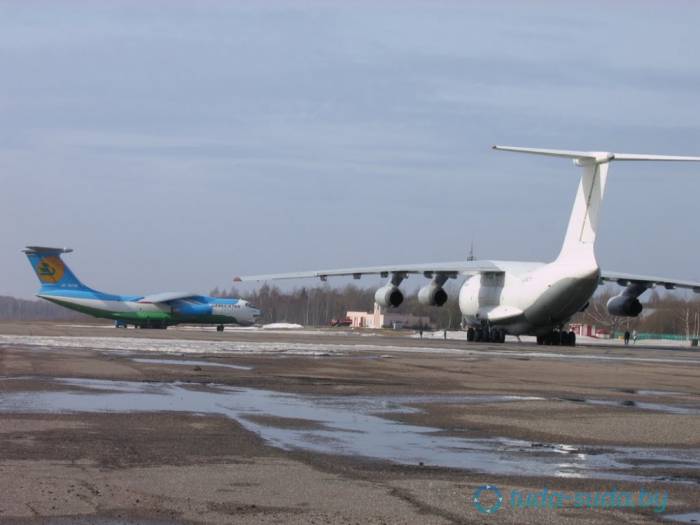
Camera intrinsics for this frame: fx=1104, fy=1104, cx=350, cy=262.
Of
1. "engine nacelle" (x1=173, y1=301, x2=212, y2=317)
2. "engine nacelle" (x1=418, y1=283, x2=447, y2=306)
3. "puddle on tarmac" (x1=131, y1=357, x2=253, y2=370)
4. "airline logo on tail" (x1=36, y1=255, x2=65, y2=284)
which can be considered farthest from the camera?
"engine nacelle" (x1=173, y1=301, x2=212, y2=317)

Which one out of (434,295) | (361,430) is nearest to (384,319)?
(434,295)

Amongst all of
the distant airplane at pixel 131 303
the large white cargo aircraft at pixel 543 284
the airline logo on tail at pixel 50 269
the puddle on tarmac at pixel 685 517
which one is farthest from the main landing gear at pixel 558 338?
the puddle on tarmac at pixel 685 517

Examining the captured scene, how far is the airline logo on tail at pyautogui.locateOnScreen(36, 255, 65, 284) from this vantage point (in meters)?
70.6

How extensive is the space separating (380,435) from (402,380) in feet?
26.9

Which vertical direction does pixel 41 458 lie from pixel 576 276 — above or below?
below

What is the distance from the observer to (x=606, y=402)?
15.6m

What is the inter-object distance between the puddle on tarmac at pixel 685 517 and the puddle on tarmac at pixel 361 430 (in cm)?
143

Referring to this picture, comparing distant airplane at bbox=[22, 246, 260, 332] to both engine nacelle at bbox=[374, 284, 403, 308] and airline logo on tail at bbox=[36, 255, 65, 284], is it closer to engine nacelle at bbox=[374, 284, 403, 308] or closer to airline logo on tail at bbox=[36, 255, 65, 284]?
airline logo on tail at bbox=[36, 255, 65, 284]

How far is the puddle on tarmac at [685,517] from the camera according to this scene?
6746mm

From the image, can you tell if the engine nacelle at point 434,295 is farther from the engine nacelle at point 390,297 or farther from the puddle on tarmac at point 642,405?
the puddle on tarmac at point 642,405

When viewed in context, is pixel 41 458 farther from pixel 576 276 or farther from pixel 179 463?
pixel 576 276

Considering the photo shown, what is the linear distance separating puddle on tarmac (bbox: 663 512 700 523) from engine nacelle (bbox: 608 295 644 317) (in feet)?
137

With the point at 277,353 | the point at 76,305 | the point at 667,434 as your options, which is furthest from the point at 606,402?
the point at 76,305

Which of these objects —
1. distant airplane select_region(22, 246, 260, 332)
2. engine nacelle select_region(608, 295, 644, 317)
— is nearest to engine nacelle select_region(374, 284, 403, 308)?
engine nacelle select_region(608, 295, 644, 317)
